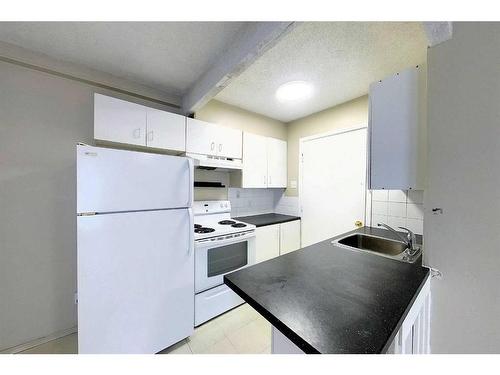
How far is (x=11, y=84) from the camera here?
1474 mm

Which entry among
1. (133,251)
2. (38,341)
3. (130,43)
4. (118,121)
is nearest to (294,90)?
(130,43)

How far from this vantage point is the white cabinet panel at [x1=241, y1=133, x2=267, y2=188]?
8.10 ft

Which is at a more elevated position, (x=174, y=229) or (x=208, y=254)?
(x=174, y=229)

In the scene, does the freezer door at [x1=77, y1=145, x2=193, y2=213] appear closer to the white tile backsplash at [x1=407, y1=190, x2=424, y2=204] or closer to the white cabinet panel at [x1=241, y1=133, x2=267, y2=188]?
the white cabinet panel at [x1=241, y1=133, x2=267, y2=188]

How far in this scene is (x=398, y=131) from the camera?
1.20 meters

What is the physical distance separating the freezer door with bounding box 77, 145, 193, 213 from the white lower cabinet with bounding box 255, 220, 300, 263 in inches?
44.4

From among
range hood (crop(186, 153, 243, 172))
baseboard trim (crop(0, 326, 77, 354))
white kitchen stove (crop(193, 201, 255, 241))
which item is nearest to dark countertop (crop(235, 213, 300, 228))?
white kitchen stove (crop(193, 201, 255, 241))

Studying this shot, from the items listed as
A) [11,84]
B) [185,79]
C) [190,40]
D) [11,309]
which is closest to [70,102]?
[11,84]

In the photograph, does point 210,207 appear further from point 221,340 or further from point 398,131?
point 398,131

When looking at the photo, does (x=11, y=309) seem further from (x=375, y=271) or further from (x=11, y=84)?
(x=375, y=271)

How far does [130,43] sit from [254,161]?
1.67 metres

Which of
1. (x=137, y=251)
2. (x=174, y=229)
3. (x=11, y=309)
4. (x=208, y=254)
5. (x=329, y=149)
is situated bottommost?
(x=11, y=309)

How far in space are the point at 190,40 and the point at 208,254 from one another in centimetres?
175
